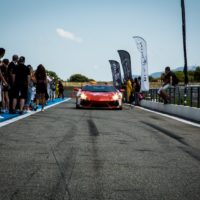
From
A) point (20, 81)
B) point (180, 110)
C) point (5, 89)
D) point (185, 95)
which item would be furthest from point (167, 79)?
point (5, 89)

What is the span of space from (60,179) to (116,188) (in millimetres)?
684

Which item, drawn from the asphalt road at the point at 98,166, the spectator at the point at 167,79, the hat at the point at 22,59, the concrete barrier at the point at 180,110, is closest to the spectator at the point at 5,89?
the hat at the point at 22,59

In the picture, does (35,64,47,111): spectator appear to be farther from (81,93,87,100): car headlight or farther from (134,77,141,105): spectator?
(134,77,141,105): spectator

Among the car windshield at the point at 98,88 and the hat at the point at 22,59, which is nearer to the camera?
the hat at the point at 22,59

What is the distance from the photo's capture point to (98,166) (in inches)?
234

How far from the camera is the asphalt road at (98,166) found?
179 inches

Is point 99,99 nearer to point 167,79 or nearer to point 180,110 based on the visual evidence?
point 167,79

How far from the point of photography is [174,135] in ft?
32.3

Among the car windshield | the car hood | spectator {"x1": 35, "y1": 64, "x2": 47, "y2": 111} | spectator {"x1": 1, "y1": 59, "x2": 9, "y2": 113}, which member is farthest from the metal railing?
spectator {"x1": 1, "y1": 59, "x2": 9, "y2": 113}

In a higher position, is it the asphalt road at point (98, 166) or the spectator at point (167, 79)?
the spectator at point (167, 79)

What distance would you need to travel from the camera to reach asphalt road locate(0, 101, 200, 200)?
4.55 metres

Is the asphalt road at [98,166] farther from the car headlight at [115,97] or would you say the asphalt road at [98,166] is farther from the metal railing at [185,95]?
the car headlight at [115,97]

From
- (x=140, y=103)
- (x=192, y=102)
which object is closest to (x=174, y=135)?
(x=192, y=102)

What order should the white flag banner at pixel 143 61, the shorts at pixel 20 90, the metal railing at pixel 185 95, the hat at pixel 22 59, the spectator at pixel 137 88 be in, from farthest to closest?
the spectator at pixel 137 88
the white flag banner at pixel 143 61
the metal railing at pixel 185 95
the shorts at pixel 20 90
the hat at pixel 22 59
